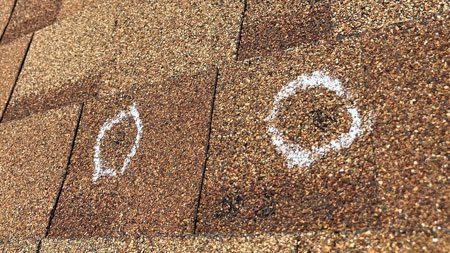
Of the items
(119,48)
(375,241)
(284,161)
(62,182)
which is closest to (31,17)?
(119,48)

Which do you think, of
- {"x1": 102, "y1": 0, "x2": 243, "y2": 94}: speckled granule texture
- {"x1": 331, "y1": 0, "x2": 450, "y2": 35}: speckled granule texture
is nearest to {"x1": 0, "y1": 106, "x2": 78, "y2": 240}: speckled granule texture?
{"x1": 102, "y1": 0, "x2": 243, "y2": 94}: speckled granule texture

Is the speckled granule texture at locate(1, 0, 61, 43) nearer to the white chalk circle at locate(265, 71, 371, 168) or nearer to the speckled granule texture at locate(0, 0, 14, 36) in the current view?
the speckled granule texture at locate(0, 0, 14, 36)

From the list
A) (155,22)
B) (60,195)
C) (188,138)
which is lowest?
(60,195)

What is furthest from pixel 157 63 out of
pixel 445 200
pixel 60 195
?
pixel 445 200

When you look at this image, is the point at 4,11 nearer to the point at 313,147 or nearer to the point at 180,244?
the point at 180,244

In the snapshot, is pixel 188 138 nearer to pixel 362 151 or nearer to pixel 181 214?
pixel 181 214

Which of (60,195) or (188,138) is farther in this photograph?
(60,195)

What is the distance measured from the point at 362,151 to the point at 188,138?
4.82 feet

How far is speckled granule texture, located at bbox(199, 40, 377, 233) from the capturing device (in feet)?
10.0

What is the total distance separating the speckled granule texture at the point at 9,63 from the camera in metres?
5.55

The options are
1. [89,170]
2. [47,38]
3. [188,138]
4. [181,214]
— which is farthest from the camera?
[47,38]

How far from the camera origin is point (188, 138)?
388 centimetres

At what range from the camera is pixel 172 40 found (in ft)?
15.2

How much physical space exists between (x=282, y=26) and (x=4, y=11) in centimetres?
463
